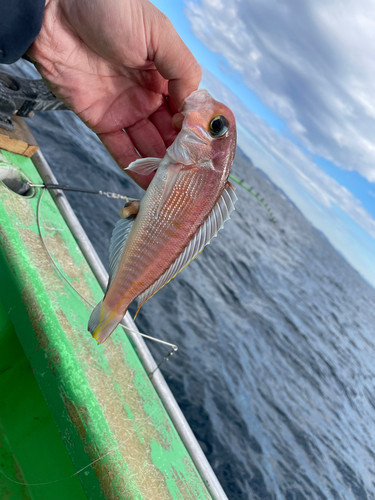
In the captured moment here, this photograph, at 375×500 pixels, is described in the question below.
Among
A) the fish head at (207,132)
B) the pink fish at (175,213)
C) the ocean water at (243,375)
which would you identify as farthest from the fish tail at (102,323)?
the ocean water at (243,375)

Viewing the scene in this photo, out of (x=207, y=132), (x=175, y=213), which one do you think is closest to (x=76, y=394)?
(x=175, y=213)

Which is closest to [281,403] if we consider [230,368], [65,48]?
[230,368]

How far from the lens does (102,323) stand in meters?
2.01

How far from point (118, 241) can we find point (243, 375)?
8.23 metres

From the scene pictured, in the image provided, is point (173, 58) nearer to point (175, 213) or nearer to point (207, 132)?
point (207, 132)

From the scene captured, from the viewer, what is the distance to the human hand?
8.06 feet

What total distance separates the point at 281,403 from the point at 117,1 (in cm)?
1032

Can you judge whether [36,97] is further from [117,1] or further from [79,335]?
[79,335]

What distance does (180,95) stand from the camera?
2.70m

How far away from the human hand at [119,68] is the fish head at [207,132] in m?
0.38

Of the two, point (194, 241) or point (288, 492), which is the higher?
point (194, 241)

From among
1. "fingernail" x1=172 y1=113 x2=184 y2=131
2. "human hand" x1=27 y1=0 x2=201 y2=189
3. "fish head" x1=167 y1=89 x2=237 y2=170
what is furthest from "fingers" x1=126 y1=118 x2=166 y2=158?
"fish head" x1=167 y1=89 x2=237 y2=170

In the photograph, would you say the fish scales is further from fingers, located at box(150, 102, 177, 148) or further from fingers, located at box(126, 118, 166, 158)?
fingers, located at box(150, 102, 177, 148)

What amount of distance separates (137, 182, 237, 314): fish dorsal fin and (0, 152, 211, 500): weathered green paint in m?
1.02
